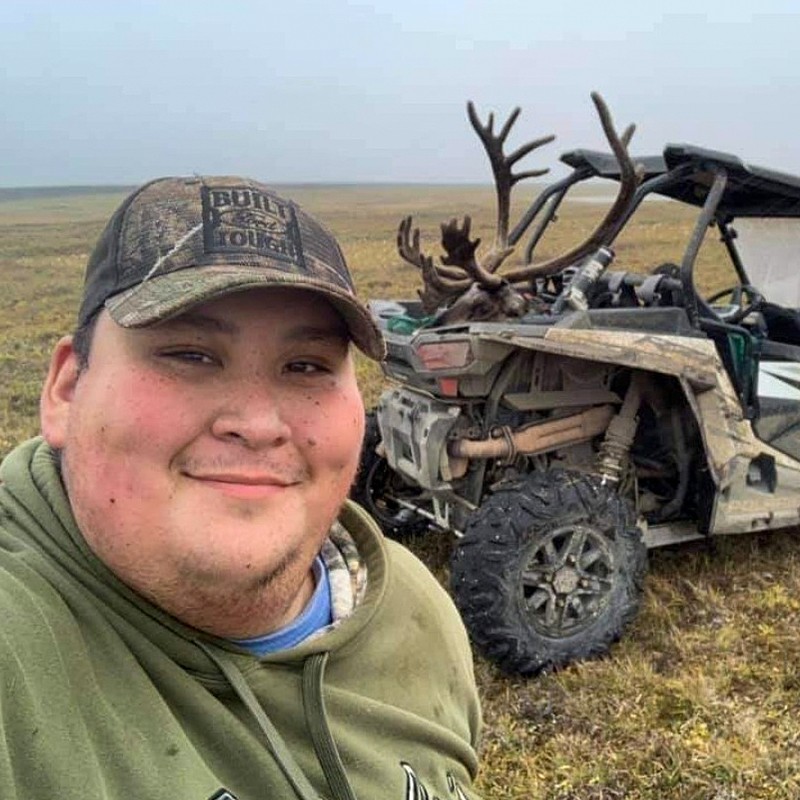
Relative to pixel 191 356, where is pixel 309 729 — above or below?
below

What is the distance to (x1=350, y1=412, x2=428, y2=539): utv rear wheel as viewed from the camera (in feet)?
18.2

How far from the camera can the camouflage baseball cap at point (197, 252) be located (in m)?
1.26

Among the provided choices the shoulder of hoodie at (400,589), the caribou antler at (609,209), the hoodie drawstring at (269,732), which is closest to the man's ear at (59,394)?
the hoodie drawstring at (269,732)

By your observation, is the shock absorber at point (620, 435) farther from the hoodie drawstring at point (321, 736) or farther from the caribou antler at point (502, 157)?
the hoodie drawstring at point (321, 736)

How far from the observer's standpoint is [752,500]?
4918 mm

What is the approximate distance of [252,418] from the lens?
1.31 m

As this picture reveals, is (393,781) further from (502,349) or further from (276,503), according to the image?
(502,349)

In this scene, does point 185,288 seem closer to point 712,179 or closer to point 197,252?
point 197,252

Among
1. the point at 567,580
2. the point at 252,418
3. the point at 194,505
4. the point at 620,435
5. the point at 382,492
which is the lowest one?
the point at 382,492

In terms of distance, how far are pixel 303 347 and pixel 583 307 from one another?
3365mm

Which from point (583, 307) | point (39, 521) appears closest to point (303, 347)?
point (39, 521)

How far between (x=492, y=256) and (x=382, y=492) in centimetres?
160

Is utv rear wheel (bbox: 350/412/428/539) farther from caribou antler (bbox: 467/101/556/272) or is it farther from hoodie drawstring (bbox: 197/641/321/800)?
hoodie drawstring (bbox: 197/641/321/800)

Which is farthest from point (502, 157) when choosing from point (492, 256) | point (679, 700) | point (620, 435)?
point (679, 700)
